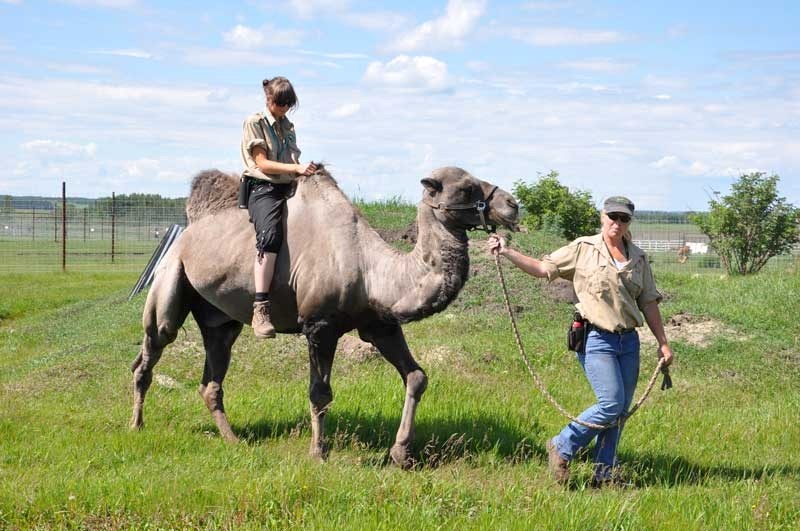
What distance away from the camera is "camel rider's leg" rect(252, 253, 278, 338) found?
302 inches

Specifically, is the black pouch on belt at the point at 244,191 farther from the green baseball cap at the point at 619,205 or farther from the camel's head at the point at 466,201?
the green baseball cap at the point at 619,205

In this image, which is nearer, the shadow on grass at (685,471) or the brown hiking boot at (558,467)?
the brown hiking boot at (558,467)

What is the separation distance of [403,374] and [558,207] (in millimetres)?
16136

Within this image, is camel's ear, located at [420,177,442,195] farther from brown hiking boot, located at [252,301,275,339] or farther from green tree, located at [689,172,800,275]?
green tree, located at [689,172,800,275]

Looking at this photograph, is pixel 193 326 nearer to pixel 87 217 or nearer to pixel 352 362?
pixel 352 362

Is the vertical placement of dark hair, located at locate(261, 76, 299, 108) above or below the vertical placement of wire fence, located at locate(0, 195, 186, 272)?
above

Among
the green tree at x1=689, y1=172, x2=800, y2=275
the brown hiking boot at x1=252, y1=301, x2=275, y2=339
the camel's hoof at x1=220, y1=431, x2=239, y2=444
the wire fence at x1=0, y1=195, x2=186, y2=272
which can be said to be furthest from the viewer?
the wire fence at x1=0, y1=195, x2=186, y2=272

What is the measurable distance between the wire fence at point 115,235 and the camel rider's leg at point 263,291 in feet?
79.4

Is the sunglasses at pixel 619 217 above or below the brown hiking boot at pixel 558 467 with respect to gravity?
above

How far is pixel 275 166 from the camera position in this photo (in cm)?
762

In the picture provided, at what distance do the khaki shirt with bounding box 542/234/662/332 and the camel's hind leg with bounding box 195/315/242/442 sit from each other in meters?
3.39

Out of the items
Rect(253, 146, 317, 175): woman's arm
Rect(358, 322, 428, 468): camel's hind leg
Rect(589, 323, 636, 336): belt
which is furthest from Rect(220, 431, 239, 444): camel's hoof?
Rect(589, 323, 636, 336): belt

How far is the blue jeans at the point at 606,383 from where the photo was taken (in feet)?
22.4

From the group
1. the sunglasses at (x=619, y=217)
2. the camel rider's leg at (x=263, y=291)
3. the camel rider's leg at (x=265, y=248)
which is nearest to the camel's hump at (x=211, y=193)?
the camel rider's leg at (x=265, y=248)
